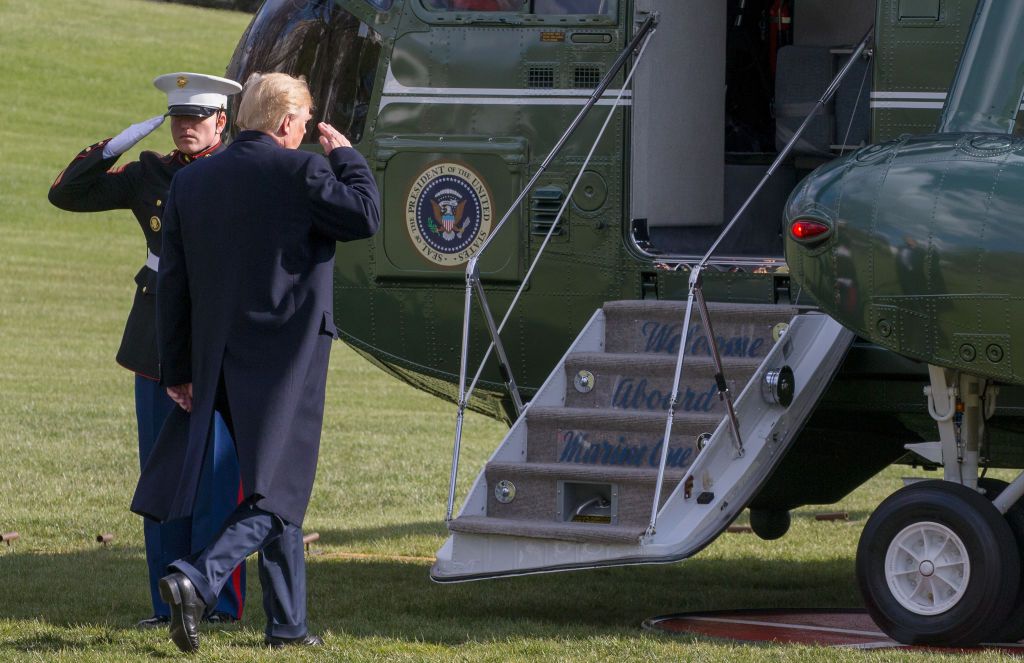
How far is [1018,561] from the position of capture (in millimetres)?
5898

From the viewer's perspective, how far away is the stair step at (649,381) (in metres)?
6.69

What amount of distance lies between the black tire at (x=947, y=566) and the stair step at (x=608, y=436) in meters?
0.77

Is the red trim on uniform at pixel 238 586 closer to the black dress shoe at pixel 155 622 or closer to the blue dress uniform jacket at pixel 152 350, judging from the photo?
the blue dress uniform jacket at pixel 152 350

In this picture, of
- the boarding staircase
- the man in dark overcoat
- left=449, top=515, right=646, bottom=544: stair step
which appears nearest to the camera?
the man in dark overcoat

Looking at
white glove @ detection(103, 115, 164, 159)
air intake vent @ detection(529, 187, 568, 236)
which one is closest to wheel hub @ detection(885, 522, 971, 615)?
air intake vent @ detection(529, 187, 568, 236)

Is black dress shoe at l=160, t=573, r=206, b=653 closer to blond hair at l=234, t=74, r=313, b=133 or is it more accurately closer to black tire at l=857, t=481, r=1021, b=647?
blond hair at l=234, t=74, r=313, b=133

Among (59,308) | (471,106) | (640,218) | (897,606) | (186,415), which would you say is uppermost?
(471,106)

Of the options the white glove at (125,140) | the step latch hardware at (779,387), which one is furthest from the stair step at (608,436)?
the white glove at (125,140)

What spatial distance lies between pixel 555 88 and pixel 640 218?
2.25ft

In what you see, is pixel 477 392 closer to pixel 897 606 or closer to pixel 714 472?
pixel 714 472

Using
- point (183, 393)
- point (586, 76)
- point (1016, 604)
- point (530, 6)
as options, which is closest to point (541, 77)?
point (586, 76)

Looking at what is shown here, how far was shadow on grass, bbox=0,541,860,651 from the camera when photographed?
6512 millimetres

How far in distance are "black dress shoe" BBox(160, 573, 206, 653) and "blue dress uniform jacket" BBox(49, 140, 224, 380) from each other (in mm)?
1402

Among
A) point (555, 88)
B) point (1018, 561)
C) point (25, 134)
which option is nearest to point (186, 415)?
point (555, 88)
